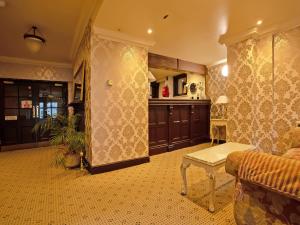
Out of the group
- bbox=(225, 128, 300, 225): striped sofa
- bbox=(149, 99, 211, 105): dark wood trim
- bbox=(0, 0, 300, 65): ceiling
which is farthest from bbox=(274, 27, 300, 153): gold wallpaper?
bbox=(225, 128, 300, 225): striped sofa

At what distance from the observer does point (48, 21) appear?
3.04 meters

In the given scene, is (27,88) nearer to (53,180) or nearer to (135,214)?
(53,180)

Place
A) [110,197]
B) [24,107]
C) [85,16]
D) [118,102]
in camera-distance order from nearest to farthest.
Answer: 1. [110,197]
2. [85,16]
3. [118,102]
4. [24,107]

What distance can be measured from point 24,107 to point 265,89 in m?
6.18

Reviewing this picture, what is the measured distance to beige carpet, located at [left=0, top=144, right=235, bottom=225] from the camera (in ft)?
5.70

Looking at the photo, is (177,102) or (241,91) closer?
(241,91)

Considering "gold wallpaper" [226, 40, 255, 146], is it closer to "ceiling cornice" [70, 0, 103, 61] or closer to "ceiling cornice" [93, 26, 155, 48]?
"ceiling cornice" [93, 26, 155, 48]

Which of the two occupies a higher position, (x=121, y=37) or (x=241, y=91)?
(x=121, y=37)

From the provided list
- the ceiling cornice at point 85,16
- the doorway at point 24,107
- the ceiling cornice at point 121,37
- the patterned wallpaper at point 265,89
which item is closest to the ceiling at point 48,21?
the ceiling cornice at point 85,16

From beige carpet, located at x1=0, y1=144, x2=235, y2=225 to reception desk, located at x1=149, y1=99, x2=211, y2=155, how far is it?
3.25ft

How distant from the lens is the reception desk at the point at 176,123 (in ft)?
13.4

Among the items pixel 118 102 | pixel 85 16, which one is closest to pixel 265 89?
pixel 118 102

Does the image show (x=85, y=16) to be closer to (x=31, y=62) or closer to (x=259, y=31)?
(x=259, y=31)

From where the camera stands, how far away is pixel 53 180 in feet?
8.81
